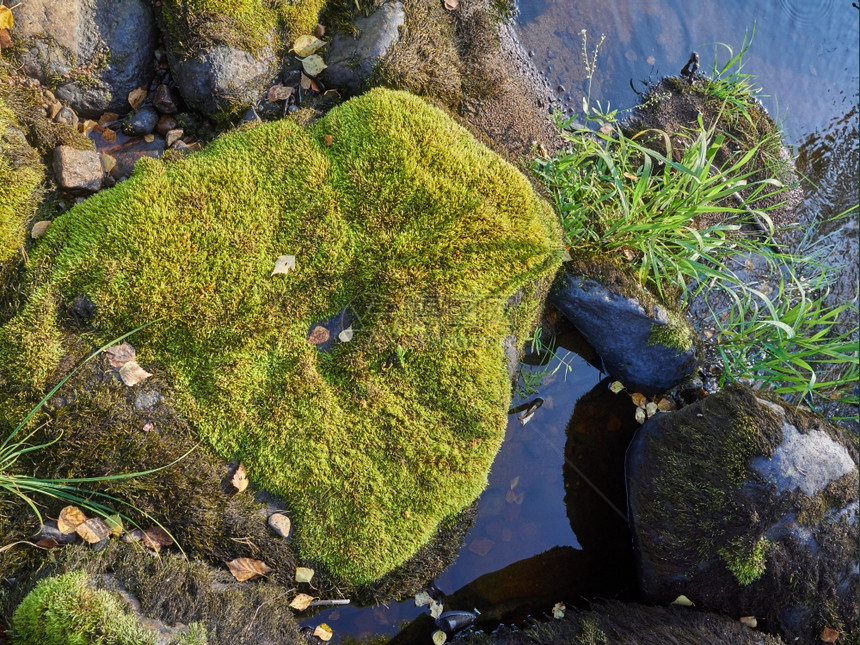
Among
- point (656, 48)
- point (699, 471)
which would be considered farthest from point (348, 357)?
point (656, 48)

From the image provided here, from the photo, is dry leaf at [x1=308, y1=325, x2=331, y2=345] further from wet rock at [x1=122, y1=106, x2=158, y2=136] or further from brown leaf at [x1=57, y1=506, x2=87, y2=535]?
wet rock at [x1=122, y1=106, x2=158, y2=136]

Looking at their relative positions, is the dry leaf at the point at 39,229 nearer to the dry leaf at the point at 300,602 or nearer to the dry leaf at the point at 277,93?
the dry leaf at the point at 277,93

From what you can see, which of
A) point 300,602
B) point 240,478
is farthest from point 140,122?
point 300,602

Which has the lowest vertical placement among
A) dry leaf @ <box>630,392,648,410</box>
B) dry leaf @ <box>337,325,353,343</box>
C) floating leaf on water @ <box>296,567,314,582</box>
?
floating leaf on water @ <box>296,567,314,582</box>

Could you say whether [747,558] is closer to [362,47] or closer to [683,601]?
[683,601]

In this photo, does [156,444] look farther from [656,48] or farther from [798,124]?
[798,124]

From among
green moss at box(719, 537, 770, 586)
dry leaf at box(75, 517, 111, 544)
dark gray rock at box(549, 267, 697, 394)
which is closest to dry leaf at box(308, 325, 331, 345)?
dry leaf at box(75, 517, 111, 544)
